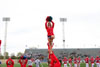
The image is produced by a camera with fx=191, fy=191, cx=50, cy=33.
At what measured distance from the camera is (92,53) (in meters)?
61.9

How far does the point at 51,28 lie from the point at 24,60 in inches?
178

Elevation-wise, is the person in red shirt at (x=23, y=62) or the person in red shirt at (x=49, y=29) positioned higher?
the person in red shirt at (x=49, y=29)

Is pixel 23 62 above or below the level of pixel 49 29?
below

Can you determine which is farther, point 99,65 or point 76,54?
point 76,54

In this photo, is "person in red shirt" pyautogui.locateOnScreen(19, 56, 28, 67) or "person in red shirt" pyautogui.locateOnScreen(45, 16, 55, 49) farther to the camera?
"person in red shirt" pyautogui.locateOnScreen(19, 56, 28, 67)

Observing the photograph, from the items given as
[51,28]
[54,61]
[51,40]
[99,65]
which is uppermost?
[51,28]

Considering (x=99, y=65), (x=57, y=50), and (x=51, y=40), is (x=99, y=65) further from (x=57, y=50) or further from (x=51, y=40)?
(x=57, y=50)

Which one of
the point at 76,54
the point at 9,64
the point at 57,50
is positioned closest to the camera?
the point at 9,64

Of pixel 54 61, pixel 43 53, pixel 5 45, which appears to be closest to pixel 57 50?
pixel 43 53

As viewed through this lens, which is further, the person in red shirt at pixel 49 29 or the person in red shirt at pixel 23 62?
the person in red shirt at pixel 23 62

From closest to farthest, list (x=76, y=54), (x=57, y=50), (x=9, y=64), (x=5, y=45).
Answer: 1. (x=9, y=64)
2. (x=5, y=45)
3. (x=76, y=54)
4. (x=57, y=50)

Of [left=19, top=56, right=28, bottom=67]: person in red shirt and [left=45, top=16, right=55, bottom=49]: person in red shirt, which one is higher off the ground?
[left=45, top=16, right=55, bottom=49]: person in red shirt

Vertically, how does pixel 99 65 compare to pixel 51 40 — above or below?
below

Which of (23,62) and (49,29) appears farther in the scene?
(23,62)
